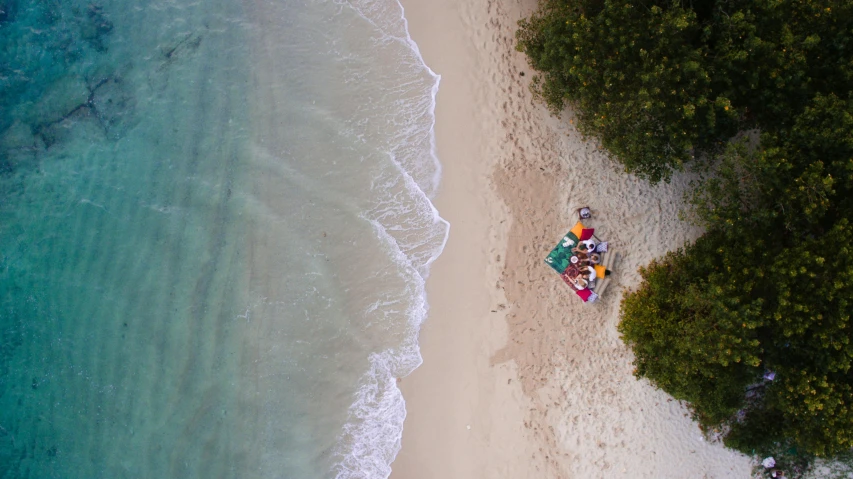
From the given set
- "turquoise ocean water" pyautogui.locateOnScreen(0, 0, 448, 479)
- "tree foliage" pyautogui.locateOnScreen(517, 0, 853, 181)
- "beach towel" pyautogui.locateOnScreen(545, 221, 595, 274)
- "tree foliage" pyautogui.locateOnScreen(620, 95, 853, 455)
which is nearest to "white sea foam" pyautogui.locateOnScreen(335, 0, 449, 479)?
"turquoise ocean water" pyautogui.locateOnScreen(0, 0, 448, 479)

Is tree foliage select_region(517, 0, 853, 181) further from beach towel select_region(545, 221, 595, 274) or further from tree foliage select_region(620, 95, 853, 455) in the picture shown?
A: beach towel select_region(545, 221, 595, 274)

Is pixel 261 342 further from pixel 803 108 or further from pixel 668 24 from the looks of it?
pixel 803 108

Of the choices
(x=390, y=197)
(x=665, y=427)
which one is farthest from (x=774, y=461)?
(x=390, y=197)

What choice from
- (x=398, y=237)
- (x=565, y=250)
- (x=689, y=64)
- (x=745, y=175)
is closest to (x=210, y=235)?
(x=398, y=237)

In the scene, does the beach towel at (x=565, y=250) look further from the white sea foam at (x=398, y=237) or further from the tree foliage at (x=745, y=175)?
the white sea foam at (x=398, y=237)

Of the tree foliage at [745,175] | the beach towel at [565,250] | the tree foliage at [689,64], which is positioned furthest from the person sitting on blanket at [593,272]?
the tree foliage at [689,64]

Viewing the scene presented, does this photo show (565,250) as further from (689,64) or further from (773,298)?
(689,64)
